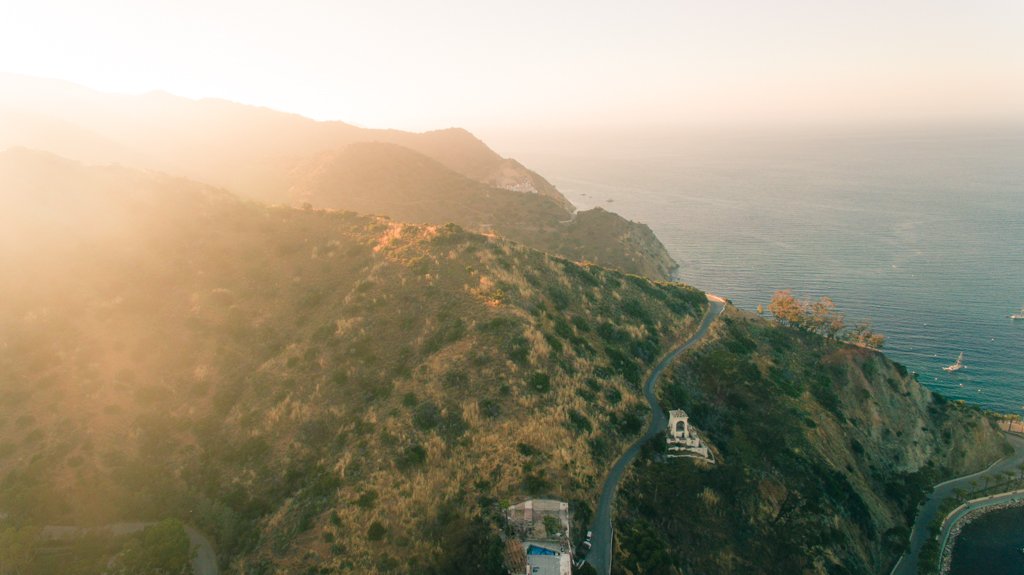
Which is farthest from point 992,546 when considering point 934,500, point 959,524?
point 934,500

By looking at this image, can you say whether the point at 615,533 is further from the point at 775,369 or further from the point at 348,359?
the point at 775,369

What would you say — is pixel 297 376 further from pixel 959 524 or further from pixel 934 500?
pixel 934 500

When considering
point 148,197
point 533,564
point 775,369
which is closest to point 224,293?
point 148,197

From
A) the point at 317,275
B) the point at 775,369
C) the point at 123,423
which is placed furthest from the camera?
the point at 775,369

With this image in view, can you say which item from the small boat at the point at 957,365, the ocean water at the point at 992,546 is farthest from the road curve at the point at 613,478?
the small boat at the point at 957,365

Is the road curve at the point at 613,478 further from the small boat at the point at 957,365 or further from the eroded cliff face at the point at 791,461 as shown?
the small boat at the point at 957,365
